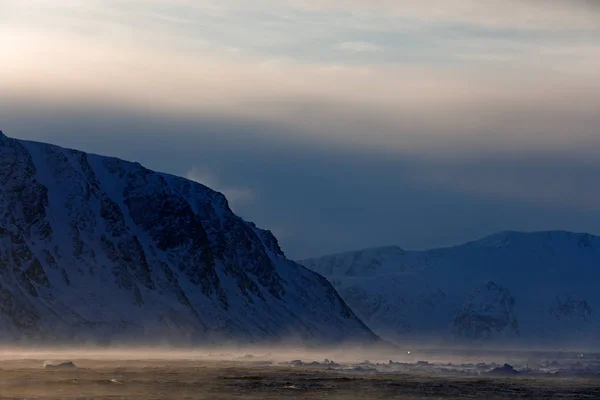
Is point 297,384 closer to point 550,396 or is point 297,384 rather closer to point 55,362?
point 550,396

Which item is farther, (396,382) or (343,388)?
(396,382)

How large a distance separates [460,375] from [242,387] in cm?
6328

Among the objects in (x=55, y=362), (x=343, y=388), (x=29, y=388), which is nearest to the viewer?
(x=29, y=388)

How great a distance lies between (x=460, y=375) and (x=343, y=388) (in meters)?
53.9

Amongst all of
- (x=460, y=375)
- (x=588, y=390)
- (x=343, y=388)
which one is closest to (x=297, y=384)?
(x=343, y=388)

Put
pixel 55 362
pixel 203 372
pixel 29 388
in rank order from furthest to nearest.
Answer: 1. pixel 55 362
2. pixel 203 372
3. pixel 29 388

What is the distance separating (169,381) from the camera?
14788cm

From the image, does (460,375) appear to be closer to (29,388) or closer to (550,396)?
(550,396)

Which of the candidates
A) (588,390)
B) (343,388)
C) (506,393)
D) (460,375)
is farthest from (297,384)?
(460,375)

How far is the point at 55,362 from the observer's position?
635 feet

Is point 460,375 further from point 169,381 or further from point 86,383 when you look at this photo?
point 86,383

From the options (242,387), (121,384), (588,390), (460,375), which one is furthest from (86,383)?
(460,375)

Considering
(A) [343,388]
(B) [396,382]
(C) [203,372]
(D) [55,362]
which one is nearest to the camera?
(A) [343,388]

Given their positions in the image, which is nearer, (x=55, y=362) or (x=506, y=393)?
(x=506, y=393)
